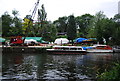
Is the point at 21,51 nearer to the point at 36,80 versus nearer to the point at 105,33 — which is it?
the point at 105,33

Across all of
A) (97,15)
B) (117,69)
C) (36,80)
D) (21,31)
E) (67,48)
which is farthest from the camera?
(21,31)

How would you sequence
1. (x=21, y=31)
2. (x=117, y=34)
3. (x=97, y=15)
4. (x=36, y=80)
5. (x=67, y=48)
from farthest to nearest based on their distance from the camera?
(x=21, y=31) → (x=97, y=15) → (x=117, y=34) → (x=67, y=48) → (x=36, y=80)

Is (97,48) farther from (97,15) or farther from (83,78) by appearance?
(83,78)

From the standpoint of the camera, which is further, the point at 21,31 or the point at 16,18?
the point at 16,18

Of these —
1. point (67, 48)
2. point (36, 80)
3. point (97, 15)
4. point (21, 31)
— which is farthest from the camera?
point (21, 31)

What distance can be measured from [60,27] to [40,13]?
140 ft

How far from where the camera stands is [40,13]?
84.9m

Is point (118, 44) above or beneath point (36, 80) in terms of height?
above

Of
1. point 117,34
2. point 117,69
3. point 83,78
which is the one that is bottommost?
point 83,78

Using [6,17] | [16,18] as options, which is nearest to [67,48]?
[16,18]

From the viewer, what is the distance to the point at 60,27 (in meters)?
126

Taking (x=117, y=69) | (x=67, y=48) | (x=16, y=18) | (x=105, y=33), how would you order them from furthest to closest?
(x=16, y=18) → (x=105, y=33) → (x=67, y=48) → (x=117, y=69)

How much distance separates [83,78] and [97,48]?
33971mm

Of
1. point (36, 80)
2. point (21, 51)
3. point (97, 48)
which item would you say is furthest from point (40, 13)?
point (36, 80)
